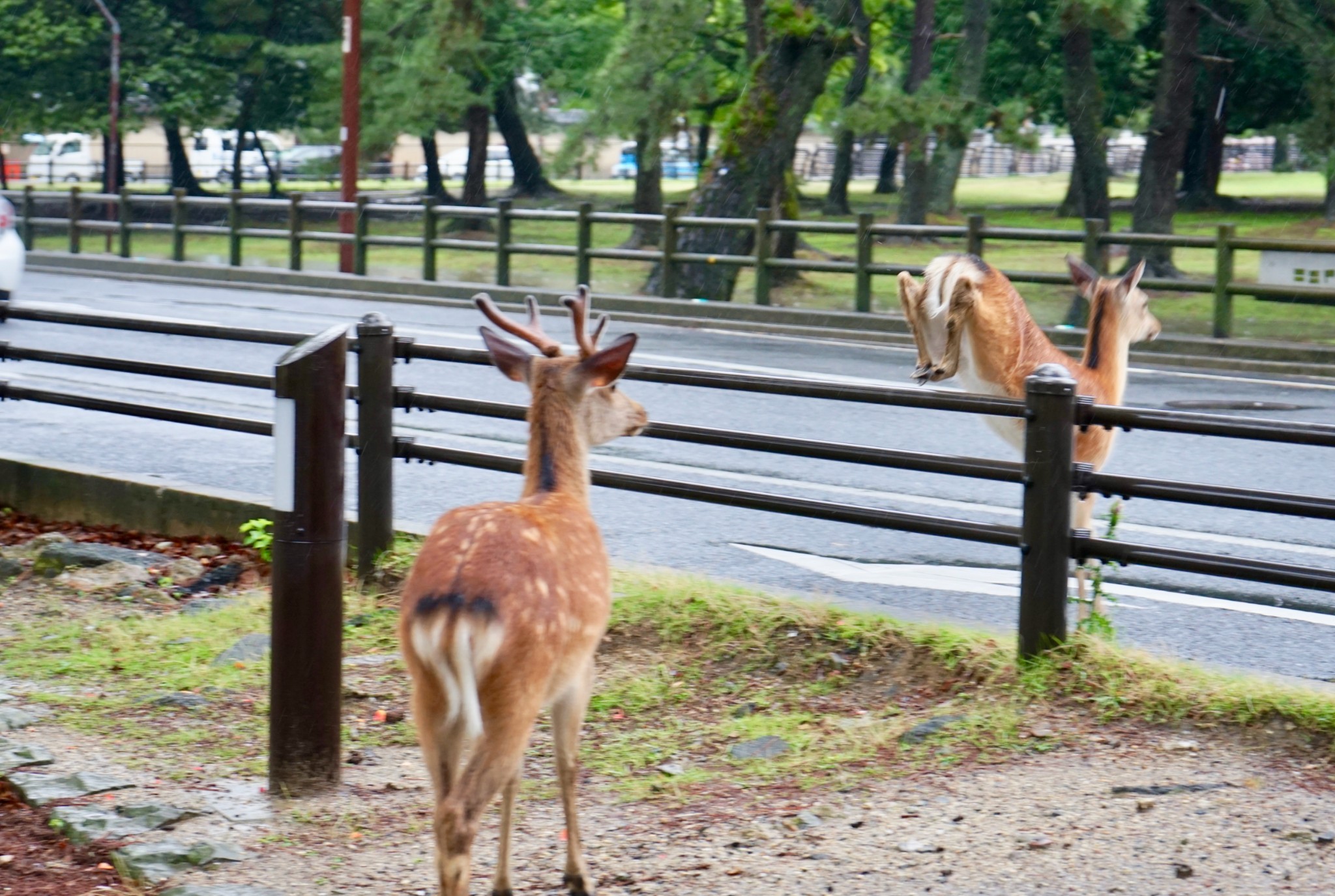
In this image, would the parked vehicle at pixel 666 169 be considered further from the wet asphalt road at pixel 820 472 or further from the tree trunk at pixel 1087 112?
the wet asphalt road at pixel 820 472

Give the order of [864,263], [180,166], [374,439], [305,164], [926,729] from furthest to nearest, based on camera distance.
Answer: [305,164], [180,166], [864,263], [374,439], [926,729]

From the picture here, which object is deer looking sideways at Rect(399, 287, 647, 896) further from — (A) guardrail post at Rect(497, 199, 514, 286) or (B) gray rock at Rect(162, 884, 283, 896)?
(A) guardrail post at Rect(497, 199, 514, 286)

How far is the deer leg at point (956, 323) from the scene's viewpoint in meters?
6.60

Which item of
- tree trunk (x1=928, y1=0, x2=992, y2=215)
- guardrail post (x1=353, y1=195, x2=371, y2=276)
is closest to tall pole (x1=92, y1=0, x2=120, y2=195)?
guardrail post (x1=353, y1=195, x2=371, y2=276)

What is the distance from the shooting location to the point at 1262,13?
23891 mm

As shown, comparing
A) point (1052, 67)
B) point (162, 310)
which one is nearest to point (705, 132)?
point (1052, 67)

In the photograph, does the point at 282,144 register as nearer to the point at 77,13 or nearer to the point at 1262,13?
the point at 77,13

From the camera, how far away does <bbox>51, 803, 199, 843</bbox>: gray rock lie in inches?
187

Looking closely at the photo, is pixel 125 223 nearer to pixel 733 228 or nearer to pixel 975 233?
pixel 733 228

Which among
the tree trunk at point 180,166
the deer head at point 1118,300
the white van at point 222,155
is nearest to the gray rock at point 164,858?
the deer head at point 1118,300

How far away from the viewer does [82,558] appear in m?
7.88

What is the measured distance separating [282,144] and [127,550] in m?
86.8

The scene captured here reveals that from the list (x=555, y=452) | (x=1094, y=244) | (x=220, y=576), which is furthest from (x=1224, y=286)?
(x=555, y=452)

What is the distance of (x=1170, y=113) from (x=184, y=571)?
69.3 ft
